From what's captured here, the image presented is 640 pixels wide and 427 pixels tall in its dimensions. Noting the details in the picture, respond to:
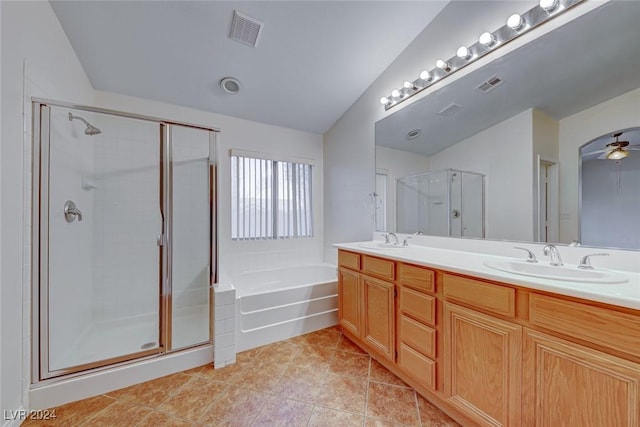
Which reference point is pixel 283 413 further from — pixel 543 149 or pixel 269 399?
pixel 543 149

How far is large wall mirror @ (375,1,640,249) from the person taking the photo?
3.79 ft

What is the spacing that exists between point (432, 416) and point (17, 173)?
104 inches

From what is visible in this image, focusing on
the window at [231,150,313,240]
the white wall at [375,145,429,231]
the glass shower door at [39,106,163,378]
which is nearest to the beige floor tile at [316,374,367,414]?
the glass shower door at [39,106,163,378]

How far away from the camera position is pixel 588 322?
834mm

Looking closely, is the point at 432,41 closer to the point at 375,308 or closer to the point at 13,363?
the point at 375,308

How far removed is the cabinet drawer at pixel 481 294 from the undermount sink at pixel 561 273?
0.12 m

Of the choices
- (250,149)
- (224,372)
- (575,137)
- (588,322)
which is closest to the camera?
(588,322)

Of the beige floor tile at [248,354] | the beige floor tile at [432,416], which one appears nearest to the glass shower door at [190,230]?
the beige floor tile at [248,354]

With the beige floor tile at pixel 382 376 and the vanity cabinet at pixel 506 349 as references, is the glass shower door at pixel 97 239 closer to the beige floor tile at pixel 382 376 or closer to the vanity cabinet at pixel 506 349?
the beige floor tile at pixel 382 376

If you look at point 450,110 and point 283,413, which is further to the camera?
point 450,110

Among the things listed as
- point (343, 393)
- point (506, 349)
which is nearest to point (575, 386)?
point (506, 349)

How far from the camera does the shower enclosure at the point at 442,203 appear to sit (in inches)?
68.9

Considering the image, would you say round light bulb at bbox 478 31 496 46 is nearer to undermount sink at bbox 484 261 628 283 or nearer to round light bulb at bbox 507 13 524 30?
Result: round light bulb at bbox 507 13 524 30

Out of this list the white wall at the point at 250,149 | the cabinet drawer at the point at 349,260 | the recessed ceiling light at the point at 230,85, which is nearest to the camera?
the cabinet drawer at the point at 349,260
